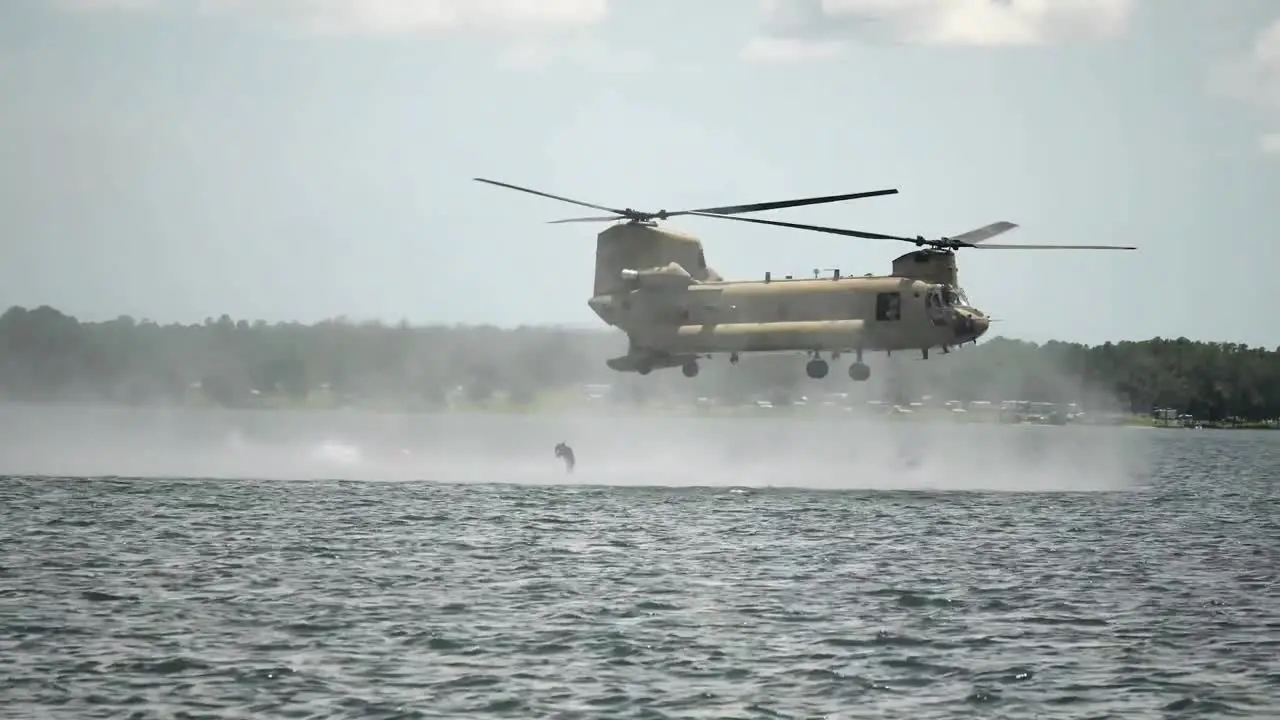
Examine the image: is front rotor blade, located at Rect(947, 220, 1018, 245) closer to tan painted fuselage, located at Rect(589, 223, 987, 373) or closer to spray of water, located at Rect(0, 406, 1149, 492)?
tan painted fuselage, located at Rect(589, 223, 987, 373)

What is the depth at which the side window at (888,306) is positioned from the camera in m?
61.8

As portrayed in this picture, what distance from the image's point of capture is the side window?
61.8 metres

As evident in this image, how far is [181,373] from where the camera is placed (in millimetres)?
151500

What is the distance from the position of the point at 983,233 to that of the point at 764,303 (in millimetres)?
8891

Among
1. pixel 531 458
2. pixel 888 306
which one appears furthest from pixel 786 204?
pixel 531 458

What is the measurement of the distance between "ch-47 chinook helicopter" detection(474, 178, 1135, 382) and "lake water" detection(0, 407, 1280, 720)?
24.6 feet

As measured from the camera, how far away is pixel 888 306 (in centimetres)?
6203

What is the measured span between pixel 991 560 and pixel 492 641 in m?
24.8

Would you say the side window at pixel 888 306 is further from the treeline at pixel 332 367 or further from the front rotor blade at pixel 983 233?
the treeline at pixel 332 367

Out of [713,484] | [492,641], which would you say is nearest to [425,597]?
[492,641]

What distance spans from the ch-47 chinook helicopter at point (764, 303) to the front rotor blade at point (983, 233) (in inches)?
1.5

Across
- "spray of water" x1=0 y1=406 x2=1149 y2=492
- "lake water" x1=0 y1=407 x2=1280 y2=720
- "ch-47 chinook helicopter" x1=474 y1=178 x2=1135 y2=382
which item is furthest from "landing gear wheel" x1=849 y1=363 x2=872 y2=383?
"spray of water" x1=0 y1=406 x2=1149 y2=492

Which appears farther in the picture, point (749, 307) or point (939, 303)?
point (749, 307)

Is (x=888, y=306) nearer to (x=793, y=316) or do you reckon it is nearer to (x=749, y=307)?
(x=793, y=316)
